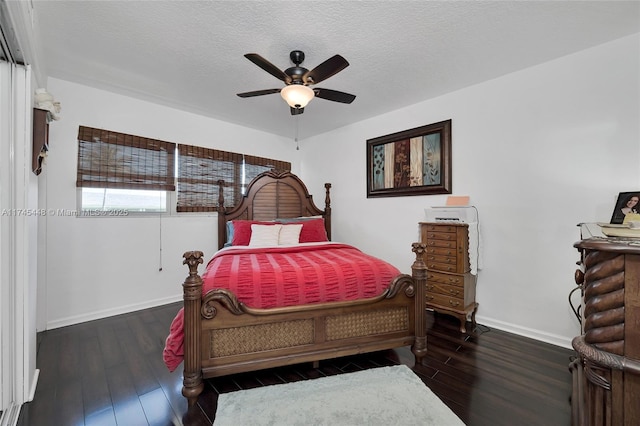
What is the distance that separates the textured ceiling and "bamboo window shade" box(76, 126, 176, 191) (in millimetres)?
571

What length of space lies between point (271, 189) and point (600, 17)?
3.75 meters

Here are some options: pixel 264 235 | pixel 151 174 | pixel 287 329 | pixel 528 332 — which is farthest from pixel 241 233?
pixel 528 332

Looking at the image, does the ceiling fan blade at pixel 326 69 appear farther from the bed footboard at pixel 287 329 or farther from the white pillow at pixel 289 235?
the white pillow at pixel 289 235

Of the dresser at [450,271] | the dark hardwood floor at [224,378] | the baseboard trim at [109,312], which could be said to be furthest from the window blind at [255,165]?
the dresser at [450,271]

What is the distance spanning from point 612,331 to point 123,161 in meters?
4.15

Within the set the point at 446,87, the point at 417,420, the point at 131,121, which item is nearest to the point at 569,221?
the point at 446,87

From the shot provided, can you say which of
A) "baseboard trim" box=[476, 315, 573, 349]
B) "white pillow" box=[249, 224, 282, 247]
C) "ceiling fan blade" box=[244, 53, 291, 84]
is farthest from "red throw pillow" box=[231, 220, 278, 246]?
"baseboard trim" box=[476, 315, 573, 349]

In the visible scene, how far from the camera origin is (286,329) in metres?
1.91

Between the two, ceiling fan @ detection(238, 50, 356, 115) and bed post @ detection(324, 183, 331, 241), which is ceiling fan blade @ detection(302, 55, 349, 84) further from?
bed post @ detection(324, 183, 331, 241)

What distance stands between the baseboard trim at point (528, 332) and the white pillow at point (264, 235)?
8.13 ft

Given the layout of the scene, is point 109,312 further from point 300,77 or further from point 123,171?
point 300,77

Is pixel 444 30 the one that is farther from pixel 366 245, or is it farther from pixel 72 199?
pixel 72 199

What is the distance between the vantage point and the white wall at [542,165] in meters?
2.19

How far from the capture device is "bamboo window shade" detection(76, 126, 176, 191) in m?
2.97
